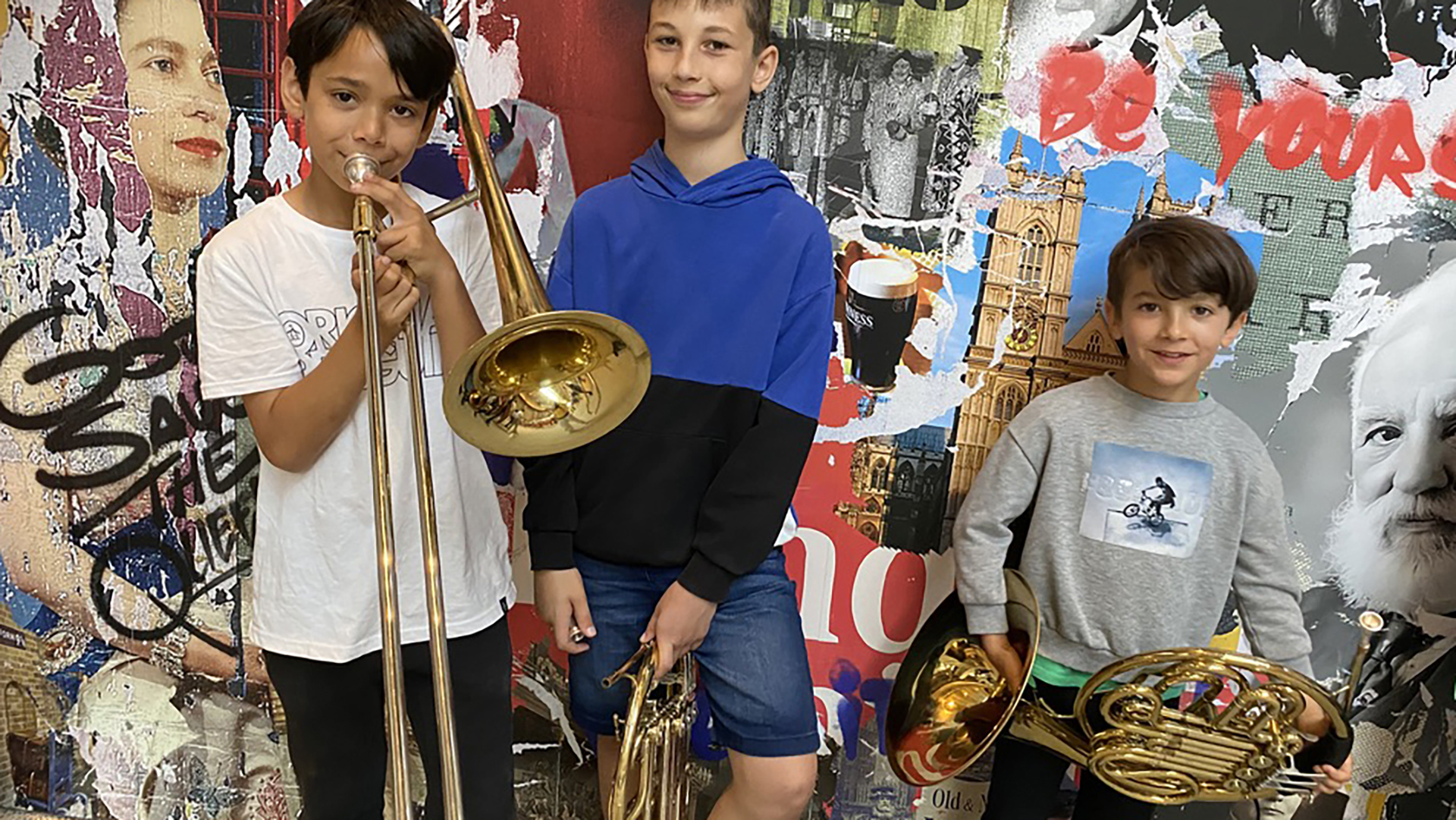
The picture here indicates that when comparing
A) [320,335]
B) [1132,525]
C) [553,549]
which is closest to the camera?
[320,335]

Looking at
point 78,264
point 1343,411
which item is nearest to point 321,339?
point 78,264

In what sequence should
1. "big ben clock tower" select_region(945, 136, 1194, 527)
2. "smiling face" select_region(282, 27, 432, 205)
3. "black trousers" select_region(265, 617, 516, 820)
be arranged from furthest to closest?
1. "big ben clock tower" select_region(945, 136, 1194, 527)
2. "black trousers" select_region(265, 617, 516, 820)
3. "smiling face" select_region(282, 27, 432, 205)

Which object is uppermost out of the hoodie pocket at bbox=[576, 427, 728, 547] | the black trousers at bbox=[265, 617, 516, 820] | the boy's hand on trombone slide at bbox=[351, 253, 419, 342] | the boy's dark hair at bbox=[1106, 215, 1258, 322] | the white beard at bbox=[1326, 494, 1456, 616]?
the boy's dark hair at bbox=[1106, 215, 1258, 322]

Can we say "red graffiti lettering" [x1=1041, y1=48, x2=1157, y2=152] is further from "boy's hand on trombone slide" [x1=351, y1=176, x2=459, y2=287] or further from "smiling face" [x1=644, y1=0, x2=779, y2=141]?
"boy's hand on trombone slide" [x1=351, y1=176, x2=459, y2=287]

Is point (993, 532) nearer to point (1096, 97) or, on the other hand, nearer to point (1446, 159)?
point (1096, 97)

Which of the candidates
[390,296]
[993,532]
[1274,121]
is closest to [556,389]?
[390,296]

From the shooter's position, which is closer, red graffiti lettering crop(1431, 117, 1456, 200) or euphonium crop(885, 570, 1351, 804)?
euphonium crop(885, 570, 1351, 804)

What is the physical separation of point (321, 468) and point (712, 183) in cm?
61

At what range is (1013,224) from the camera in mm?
1603

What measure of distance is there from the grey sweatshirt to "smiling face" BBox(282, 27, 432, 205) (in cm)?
95

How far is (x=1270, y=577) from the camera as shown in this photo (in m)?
1.47

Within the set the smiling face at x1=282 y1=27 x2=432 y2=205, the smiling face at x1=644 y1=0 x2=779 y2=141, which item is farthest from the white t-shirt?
the smiling face at x1=644 y1=0 x2=779 y2=141

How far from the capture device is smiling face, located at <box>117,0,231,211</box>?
165 centimetres

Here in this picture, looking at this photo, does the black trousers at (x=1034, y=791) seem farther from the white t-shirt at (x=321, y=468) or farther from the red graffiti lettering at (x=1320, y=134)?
the red graffiti lettering at (x=1320, y=134)
